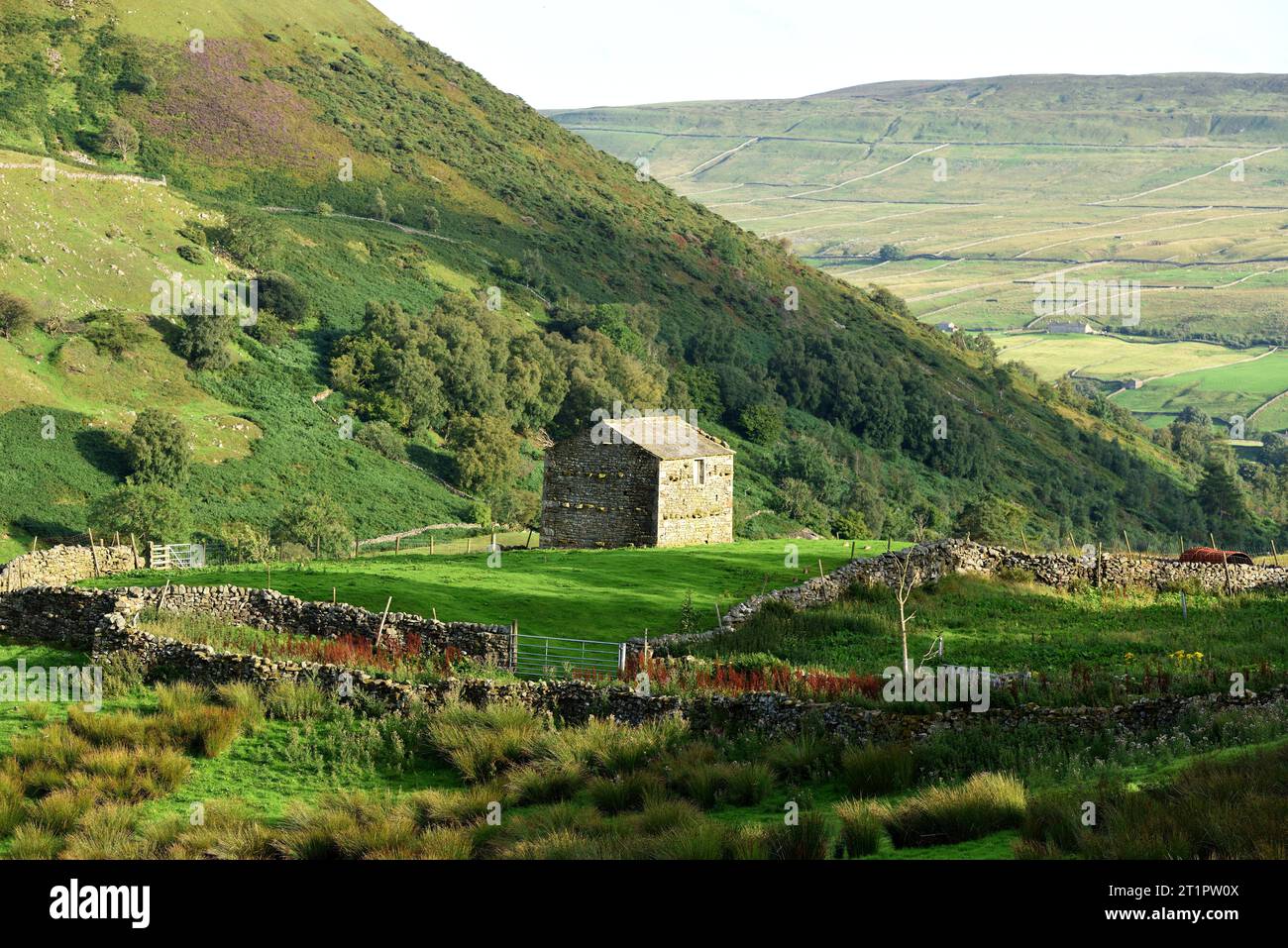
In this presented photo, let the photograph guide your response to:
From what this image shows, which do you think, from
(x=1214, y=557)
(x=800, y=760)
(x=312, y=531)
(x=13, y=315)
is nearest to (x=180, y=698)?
(x=800, y=760)

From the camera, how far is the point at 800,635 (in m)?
30.6

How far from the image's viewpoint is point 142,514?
6275 cm

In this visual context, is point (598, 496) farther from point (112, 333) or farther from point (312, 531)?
point (112, 333)

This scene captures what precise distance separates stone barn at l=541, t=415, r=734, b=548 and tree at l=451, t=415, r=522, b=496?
37.2 metres

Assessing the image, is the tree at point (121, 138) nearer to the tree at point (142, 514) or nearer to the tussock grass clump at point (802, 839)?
the tree at point (142, 514)

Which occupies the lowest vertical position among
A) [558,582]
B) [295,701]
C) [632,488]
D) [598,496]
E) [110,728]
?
[110,728]

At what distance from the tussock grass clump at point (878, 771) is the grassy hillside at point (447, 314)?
187 ft

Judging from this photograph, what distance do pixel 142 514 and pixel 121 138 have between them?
233 feet

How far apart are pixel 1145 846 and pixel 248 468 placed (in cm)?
7236

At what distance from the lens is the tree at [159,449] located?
73.1 meters

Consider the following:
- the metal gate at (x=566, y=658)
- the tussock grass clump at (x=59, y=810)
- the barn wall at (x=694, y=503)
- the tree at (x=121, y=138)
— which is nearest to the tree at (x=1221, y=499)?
the barn wall at (x=694, y=503)

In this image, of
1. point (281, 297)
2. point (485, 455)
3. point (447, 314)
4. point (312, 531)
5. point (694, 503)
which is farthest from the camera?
point (447, 314)
